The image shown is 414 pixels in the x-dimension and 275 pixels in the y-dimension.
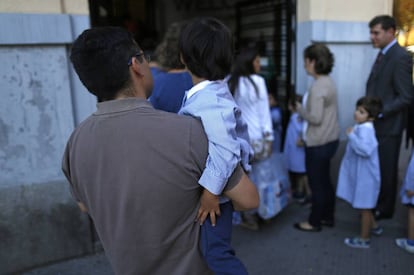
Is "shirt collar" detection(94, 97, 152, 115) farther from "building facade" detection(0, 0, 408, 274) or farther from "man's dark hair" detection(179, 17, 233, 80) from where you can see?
"building facade" detection(0, 0, 408, 274)

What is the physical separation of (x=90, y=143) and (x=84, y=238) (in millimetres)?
2277

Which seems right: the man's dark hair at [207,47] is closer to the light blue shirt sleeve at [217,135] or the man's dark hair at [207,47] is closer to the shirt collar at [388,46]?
the light blue shirt sleeve at [217,135]

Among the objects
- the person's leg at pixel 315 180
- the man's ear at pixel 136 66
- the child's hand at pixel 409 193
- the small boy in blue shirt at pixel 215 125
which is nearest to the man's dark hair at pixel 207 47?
the small boy in blue shirt at pixel 215 125

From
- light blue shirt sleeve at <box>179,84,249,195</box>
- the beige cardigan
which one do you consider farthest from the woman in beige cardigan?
light blue shirt sleeve at <box>179,84,249,195</box>

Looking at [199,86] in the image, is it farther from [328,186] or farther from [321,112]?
[328,186]

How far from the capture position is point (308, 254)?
3.29 meters

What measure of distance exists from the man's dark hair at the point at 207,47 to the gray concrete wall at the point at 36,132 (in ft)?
5.72

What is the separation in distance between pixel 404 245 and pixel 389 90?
1.39 meters

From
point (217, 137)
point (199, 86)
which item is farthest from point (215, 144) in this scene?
point (199, 86)

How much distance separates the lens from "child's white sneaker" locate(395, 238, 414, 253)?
323cm

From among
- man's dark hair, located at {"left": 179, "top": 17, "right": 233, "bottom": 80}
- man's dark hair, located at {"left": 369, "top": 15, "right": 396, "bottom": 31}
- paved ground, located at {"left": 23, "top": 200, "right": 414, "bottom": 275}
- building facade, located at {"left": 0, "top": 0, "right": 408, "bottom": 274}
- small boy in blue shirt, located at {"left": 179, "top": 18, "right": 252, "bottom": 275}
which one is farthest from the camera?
man's dark hair, located at {"left": 369, "top": 15, "right": 396, "bottom": 31}

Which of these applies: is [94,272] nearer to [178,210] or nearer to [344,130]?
[178,210]

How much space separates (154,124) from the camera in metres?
1.23

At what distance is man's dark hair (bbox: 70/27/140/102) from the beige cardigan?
237cm
